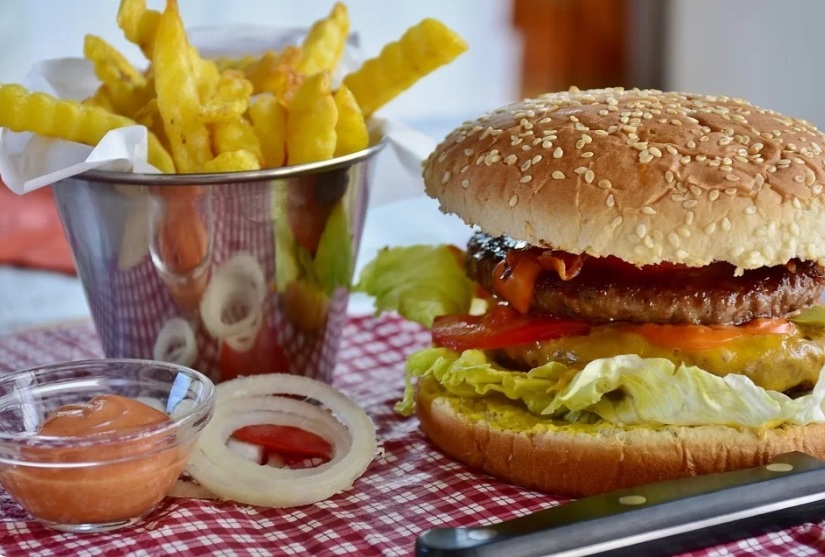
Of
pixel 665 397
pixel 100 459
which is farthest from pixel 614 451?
pixel 100 459

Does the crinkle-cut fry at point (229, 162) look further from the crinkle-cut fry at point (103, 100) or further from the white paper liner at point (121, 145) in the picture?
the crinkle-cut fry at point (103, 100)

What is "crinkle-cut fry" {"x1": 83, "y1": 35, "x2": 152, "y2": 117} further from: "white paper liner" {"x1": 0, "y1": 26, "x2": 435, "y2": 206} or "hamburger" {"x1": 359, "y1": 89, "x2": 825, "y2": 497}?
"hamburger" {"x1": 359, "y1": 89, "x2": 825, "y2": 497}

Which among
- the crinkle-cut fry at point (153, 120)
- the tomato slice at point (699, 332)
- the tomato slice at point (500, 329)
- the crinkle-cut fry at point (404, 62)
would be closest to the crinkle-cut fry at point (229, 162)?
the crinkle-cut fry at point (153, 120)

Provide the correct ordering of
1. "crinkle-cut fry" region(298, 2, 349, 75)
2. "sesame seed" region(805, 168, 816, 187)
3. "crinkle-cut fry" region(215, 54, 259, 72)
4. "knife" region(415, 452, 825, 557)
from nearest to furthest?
"knife" region(415, 452, 825, 557)
"sesame seed" region(805, 168, 816, 187)
"crinkle-cut fry" region(298, 2, 349, 75)
"crinkle-cut fry" region(215, 54, 259, 72)

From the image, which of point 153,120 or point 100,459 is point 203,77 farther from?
point 100,459

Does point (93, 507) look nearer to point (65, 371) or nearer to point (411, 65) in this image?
point (65, 371)

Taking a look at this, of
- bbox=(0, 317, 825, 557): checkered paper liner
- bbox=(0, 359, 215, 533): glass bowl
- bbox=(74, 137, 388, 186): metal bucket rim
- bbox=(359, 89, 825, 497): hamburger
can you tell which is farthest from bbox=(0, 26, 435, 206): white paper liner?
bbox=(0, 317, 825, 557): checkered paper liner
